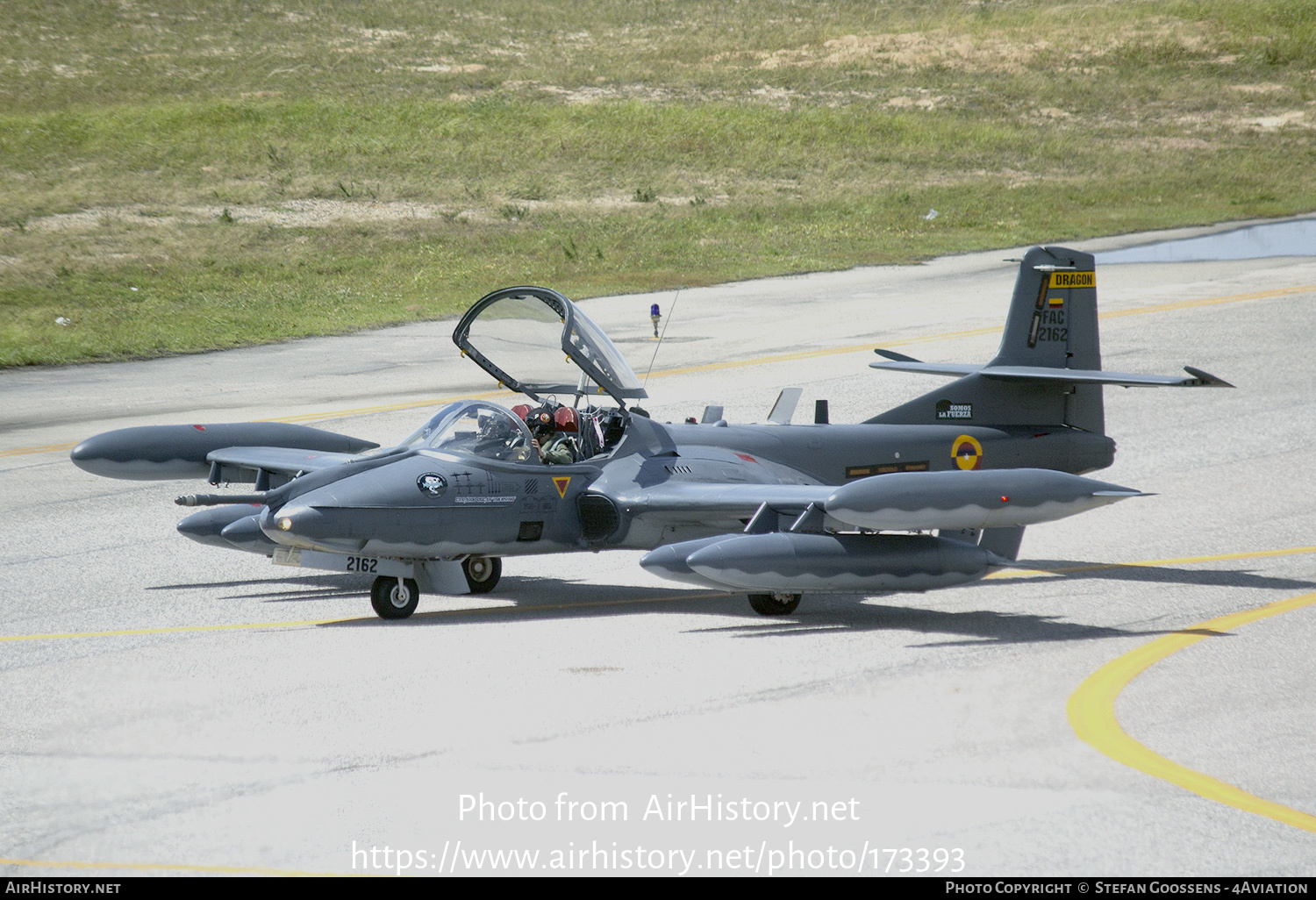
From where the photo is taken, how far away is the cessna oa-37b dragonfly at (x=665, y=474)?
1223 centimetres

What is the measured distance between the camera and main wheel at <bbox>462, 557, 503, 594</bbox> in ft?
47.3

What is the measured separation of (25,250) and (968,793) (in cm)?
4345

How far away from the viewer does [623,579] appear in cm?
1516

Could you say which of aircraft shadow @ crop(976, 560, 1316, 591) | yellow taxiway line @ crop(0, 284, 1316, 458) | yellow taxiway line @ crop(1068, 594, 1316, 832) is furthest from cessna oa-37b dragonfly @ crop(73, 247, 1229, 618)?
yellow taxiway line @ crop(0, 284, 1316, 458)

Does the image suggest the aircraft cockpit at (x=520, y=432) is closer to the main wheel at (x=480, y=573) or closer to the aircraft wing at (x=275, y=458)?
the main wheel at (x=480, y=573)

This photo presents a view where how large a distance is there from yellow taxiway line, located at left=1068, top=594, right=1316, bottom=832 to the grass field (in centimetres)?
2588

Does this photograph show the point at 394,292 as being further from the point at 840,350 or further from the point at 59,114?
the point at 59,114

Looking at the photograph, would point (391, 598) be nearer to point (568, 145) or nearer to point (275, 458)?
point (275, 458)

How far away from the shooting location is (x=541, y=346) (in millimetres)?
14391

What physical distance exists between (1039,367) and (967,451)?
1360 mm

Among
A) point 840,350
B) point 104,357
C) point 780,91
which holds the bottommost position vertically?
point 104,357

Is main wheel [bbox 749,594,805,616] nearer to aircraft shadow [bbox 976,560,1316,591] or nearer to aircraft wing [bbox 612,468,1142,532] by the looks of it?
aircraft wing [bbox 612,468,1142,532]

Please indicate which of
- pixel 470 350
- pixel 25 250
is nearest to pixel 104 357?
pixel 25 250

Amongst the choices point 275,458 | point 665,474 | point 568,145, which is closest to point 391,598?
point 665,474
